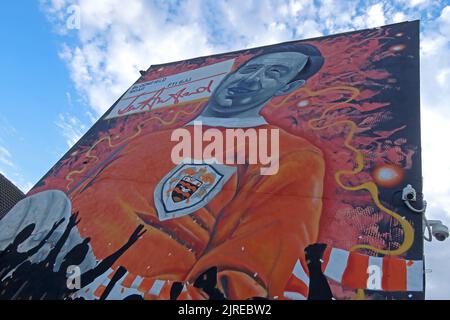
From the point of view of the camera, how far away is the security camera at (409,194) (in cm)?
645

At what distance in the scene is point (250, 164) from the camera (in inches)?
328

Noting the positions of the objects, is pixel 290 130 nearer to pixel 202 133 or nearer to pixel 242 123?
pixel 242 123

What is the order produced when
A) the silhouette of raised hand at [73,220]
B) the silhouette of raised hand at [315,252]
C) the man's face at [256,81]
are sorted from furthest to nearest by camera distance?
the man's face at [256,81], the silhouette of raised hand at [73,220], the silhouette of raised hand at [315,252]

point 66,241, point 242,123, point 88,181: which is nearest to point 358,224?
point 242,123

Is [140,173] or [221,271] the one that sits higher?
[140,173]

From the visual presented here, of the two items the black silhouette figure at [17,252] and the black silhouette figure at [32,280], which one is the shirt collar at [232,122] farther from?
the black silhouette figure at [32,280]

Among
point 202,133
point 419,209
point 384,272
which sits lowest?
point 384,272

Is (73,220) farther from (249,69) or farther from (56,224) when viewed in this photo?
(249,69)

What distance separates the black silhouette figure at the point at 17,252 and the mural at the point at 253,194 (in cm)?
3

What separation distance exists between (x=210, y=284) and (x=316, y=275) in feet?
5.12

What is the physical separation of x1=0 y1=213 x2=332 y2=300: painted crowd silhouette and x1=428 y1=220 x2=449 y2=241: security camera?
1.68m

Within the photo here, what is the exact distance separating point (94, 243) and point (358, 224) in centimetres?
475
